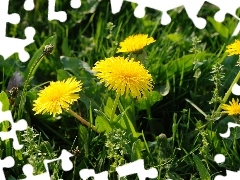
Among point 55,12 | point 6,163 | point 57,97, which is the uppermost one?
point 55,12

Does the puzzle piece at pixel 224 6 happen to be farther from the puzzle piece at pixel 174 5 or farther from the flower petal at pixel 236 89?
the flower petal at pixel 236 89

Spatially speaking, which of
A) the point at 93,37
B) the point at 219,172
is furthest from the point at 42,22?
the point at 219,172

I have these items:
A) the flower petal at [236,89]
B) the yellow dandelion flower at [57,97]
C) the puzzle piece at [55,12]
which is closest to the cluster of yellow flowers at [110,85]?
the yellow dandelion flower at [57,97]

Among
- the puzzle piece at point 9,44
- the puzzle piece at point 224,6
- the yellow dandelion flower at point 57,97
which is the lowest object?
the yellow dandelion flower at point 57,97

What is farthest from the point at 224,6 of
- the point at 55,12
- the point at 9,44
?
the point at 9,44

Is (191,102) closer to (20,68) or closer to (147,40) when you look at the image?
(147,40)
